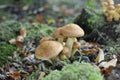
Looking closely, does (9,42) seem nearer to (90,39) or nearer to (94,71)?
(90,39)

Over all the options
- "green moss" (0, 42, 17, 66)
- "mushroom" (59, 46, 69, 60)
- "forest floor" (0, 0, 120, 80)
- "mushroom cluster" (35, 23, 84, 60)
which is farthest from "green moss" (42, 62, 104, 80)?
"green moss" (0, 42, 17, 66)

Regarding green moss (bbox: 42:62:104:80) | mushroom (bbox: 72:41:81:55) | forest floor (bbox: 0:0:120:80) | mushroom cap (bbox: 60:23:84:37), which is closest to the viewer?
green moss (bbox: 42:62:104:80)

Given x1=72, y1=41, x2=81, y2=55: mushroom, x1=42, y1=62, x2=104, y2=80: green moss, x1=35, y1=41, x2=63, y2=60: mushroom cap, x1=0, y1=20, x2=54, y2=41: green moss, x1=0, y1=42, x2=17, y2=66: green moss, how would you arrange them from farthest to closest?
x1=0, y1=20, x2=54, y2=41: green moss → x1=0, y1=42, x2=17, y2=66: green moss → x1=72, y1=41, x2=81, y2=55: mushroom → x1=35, y1=41, x2=63, y2=60: mushroom cap → x1=42, y1=62, x2=104, y2=80: green moss

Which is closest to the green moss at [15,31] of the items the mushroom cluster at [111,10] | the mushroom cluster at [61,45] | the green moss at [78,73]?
the mushroom cluster at [111,10]

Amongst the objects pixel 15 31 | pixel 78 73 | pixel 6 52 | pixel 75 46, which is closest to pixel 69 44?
pixel 75 46

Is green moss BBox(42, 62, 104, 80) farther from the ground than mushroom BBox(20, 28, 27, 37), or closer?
farther from the ground

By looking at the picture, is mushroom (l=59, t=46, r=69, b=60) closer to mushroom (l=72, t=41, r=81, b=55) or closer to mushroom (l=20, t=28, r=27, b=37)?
mushroom (l=72, t=41, r=81, b=55)

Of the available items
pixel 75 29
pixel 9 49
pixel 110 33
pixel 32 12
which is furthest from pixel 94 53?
pixel 32 12
